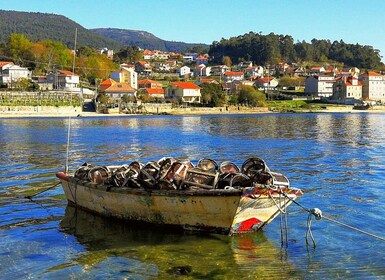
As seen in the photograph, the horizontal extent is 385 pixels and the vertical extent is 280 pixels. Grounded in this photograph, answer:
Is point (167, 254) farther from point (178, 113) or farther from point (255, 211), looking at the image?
point (178, 113)

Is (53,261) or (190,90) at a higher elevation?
(190,90)

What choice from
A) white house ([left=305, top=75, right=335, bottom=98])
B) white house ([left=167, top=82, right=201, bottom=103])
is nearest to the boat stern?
white house ([left=167, top=82, right=201, bottom=103])

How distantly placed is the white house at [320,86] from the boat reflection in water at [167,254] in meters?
166

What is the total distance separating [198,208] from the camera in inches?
512

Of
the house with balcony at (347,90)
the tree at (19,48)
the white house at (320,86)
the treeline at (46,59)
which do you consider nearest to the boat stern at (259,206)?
the treeline at (46,59)

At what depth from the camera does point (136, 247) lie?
42.7 feet

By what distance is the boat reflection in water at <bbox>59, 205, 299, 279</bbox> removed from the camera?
1127 centimetres

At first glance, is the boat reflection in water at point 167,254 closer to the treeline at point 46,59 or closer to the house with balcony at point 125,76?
the treeline at point 46,59

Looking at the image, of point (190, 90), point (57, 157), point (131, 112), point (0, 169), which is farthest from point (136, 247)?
point (190, 90)

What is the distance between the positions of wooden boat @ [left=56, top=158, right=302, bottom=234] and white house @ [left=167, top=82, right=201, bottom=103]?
130 metres

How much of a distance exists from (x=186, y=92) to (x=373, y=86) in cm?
7081

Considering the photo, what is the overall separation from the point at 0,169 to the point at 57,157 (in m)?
6.52

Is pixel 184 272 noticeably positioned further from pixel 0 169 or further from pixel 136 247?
pixel 0 169

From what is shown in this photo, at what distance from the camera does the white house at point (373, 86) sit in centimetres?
17512
